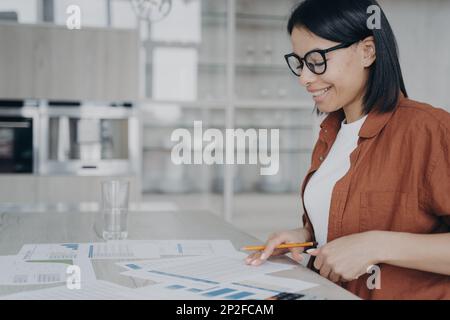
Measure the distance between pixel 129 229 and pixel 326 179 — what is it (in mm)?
571

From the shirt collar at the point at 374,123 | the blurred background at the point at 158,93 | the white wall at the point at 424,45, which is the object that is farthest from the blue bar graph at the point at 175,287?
the white wall at the point at 424,45

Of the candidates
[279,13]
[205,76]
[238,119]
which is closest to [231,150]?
[238,119]

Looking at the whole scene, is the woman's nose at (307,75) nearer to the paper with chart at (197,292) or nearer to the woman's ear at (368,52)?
the woman's ear at (368,52)

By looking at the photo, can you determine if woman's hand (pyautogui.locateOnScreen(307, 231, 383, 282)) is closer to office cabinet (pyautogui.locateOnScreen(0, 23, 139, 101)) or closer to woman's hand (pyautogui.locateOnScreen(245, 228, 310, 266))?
woman's hand (pyautogui.locateOnScreen(245, 228, 310, 266))

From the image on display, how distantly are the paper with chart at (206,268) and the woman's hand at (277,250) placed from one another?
1 centimetres

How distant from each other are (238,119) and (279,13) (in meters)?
0.92

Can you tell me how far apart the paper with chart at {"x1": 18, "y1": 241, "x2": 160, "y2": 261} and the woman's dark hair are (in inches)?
22.9

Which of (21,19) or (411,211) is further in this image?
(21,19)

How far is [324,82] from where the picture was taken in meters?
1.22

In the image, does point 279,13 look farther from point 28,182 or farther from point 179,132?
point 28,182

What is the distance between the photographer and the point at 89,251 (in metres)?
1.17

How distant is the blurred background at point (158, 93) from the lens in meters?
3.62

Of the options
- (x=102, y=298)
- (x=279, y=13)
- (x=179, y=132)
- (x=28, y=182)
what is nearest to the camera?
(x=102, y=298)

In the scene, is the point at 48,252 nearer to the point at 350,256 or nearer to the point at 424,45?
the point at 350,256
